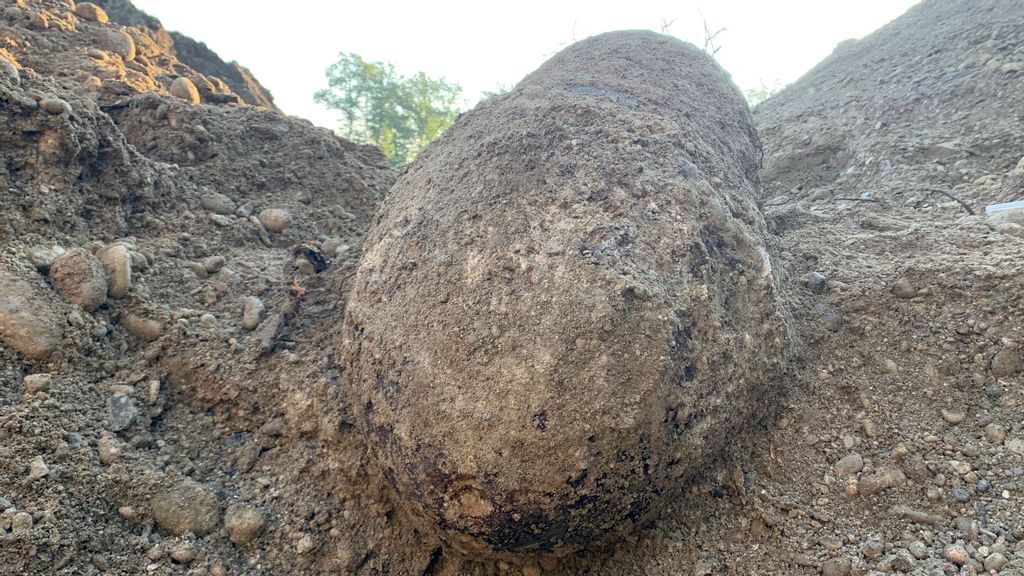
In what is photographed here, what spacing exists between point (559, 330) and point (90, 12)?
4.59m

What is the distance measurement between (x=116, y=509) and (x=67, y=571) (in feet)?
0.68

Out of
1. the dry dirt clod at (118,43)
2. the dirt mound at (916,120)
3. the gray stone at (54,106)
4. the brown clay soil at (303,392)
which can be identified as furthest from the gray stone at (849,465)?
the dry dirt clod at (118,43)

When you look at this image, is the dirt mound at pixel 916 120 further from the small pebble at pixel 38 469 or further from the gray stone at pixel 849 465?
the small pebble at pixel 38 469

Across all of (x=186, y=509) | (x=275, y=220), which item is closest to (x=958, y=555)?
(x=186, y=509)

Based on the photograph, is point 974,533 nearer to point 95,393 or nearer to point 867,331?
point 867,331

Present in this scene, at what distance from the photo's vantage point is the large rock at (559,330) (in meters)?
1.71

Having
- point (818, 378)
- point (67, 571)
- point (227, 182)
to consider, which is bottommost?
point (818, 378)

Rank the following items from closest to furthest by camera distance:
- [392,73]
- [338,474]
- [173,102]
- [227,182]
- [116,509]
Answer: [116,509]
[338,474]
[227,182]
[173,102]
[392,73]

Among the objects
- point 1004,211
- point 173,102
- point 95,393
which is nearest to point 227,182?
point 173,102

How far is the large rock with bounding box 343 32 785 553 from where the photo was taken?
171cm

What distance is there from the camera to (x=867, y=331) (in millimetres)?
2295

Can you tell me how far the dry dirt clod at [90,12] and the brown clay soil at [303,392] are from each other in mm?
1579

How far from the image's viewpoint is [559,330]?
176cm

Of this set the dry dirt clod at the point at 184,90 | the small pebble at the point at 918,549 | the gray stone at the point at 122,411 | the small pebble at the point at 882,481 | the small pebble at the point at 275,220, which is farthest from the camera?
the dry dirt clod at the point at 184,90
